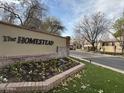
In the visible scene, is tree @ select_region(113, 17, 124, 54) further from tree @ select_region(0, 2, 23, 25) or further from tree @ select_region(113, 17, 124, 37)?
tree @ select_region(0, 2, 23, 25)

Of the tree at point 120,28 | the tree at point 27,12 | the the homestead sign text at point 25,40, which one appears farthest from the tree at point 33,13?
the tree at point 120,28

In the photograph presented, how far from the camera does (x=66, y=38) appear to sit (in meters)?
Answer: 23.3

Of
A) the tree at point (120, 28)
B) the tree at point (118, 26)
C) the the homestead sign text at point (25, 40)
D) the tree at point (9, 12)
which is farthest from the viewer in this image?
the tree at point (118, 26)

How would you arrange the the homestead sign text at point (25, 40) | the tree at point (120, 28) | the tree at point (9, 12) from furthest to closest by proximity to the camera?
1. the tree at point (120, 28)
2. the tree at point (9, 12)
3. the the homestead sign text at point (25, 40)

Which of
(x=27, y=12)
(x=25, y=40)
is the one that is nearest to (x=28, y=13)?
(x=27, y=12)

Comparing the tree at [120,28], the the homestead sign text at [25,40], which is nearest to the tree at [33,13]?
the the homestead sign text at [25,40]

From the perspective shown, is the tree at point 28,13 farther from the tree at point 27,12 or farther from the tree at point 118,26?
the tree at point 118,26

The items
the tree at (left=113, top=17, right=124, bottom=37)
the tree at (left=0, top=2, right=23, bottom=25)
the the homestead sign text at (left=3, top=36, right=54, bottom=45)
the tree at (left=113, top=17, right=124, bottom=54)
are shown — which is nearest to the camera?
the the homestead sign text at (left=3, top=36, right=54, bottom=45)

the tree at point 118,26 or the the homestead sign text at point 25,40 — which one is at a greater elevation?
the tree at point 118,26

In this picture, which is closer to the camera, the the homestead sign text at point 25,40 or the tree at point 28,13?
the the homestead sign text at point 25,40

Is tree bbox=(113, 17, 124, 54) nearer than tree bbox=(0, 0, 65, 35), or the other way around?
tree bbox=(0, 0, 65, 35)

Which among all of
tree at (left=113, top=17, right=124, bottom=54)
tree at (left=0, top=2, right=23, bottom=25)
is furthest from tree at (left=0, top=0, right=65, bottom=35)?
tree at (left=113, top=17, right=124, bottom=54)

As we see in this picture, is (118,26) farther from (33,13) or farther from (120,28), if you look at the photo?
(33,13)

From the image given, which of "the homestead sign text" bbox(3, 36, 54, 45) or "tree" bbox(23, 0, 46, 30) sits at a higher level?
"tree" bbox(23, 0, 46, 30)
